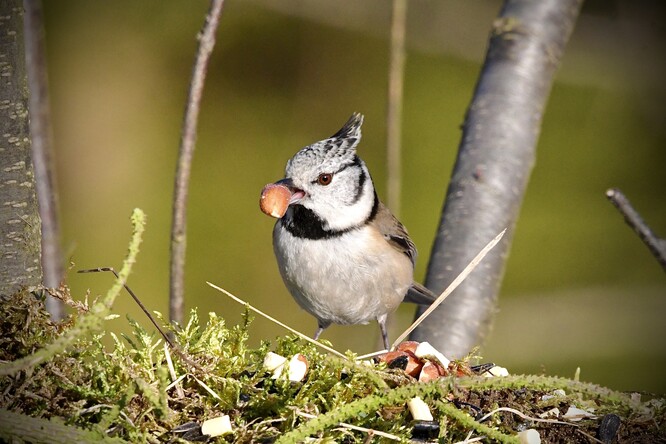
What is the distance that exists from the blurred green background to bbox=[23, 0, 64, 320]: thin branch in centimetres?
98

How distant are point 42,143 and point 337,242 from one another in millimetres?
995

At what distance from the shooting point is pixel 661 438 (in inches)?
66.1

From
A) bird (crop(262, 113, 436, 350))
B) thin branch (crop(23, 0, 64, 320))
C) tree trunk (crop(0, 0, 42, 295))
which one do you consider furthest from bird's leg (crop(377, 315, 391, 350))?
tree trunk (crop(0, 0, 42, 295))

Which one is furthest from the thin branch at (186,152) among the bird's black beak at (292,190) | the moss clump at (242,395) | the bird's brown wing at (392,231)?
the bird's brown wing at (392,231)

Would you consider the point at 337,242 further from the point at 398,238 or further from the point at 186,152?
the point at 186,152

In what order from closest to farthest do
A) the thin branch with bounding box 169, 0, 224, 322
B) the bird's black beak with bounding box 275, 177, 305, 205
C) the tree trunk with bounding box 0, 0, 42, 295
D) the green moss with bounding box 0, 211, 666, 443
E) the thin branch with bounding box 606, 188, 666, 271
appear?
1. the green moss with bounding box 0, 211, 666, 443
2. the tree trunk with bounding box 0, 0, 42, 295
3. the thin branch with bounding box 606, 188, 666, 271
4. the thin branch with bounding box 169, 0, 224, 322
5. the bird's black beak with bounding box 275, 177, 305, 205

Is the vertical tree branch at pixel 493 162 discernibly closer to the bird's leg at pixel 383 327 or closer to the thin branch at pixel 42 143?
the bird's leg at pixel 383 327

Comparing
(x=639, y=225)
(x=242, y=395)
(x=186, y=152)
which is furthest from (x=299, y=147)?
(x=242, y=395)

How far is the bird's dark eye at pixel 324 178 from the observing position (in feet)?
8.91

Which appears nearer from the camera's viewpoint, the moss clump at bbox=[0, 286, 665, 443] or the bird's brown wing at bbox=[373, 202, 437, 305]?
the moss clump at bbox=[0, 286, 665, 443]

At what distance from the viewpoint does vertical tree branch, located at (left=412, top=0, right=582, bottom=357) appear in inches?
109

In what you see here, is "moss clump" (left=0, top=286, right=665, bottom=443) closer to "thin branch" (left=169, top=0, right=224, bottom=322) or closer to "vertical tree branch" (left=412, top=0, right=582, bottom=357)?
"thin branch" (left=169, top=0, right=224, bottom=322)

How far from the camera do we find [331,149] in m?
2.67

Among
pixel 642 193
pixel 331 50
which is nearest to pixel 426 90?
pixel 331 50
